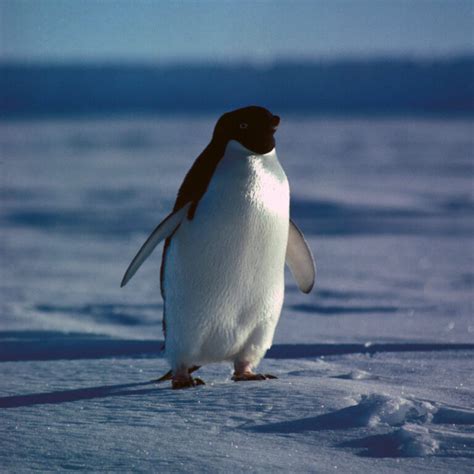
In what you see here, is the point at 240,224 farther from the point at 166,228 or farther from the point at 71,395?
the point at 71,395

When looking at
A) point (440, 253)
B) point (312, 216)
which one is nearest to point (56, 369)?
point (440, 253)

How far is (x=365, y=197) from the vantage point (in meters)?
9.37

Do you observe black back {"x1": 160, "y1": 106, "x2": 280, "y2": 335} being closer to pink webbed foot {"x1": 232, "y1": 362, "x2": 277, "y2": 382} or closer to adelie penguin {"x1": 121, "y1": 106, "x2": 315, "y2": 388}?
adelie penguin {"x1": 121, "y1": 106, "x2": 315, "y2": 388}

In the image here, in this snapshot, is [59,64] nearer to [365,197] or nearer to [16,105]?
[16,105]

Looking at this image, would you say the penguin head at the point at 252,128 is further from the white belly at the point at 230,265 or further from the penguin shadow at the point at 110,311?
the penguin shadow at the point at 110,311

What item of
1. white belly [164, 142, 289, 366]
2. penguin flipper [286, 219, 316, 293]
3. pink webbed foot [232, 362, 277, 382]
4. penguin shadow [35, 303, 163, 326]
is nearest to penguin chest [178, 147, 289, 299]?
white belly [164, 142, 289, 366]

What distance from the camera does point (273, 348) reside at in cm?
356

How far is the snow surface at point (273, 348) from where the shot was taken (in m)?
2.10

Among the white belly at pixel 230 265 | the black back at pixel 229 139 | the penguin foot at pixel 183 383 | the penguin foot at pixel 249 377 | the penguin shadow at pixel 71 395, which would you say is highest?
the black back at pixel 229 139

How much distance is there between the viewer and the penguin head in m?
2.68

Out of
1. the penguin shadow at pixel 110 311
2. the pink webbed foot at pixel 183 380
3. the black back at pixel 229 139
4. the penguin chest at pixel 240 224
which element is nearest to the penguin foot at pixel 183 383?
the pink webbed foot at pixel 183 380

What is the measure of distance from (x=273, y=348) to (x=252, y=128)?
1.13m

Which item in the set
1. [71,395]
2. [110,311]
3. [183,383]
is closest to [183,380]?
[183,383]

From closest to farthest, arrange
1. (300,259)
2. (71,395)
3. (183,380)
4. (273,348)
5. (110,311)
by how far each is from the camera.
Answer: (71,395) → (183,380) → (300,259) → (273,348) → (110,311)
